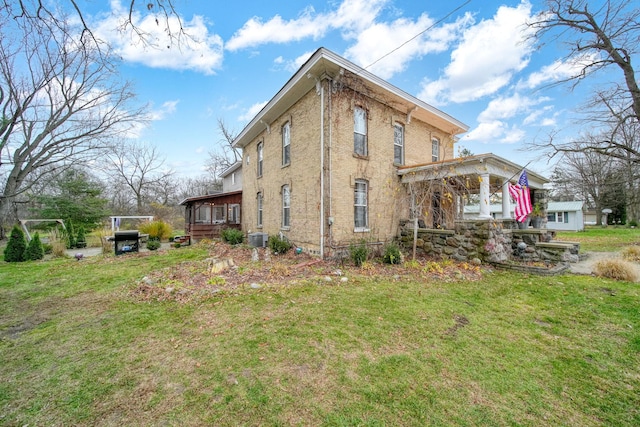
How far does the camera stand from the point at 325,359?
9.36 ft

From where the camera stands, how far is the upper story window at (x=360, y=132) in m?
9.19

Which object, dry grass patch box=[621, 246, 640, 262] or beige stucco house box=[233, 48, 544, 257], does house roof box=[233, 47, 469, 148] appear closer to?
beige stucco house box=[233, 48, 544, 257]

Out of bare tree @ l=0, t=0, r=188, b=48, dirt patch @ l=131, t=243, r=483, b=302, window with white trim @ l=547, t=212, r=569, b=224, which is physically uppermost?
bare tree @ l=0, t=0, r=188, b=48

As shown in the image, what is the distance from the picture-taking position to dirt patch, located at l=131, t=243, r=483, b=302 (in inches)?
211

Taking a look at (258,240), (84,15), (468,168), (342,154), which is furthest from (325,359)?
(258,240)

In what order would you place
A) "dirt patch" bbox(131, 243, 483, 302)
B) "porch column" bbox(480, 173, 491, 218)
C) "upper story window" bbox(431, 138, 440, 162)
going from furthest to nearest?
"upper story window" bbox(431, 138, 440, 162) → "porch column" bbox(480, 173, 491, 218) → "dirt patch" bbox(131, 243, 483, 302)

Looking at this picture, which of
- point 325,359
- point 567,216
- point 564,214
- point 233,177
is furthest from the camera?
point 564,214

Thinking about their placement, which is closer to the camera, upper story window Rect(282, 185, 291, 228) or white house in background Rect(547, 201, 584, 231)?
upper story window Rect(282, 185, 291, 228)

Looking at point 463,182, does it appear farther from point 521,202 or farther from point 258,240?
point 258,240

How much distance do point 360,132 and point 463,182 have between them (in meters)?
4.12

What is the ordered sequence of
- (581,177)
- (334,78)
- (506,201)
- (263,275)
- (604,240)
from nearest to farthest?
1. (263,275)
2. (334,78)
3. (506,201)
4. (604,240)
5. (581,177)

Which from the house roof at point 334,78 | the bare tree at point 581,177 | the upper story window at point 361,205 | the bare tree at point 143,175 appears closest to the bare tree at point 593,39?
the house roof at point 334,78

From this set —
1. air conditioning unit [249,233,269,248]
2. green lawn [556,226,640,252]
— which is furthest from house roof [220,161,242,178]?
green lawn [556,226,640,252]

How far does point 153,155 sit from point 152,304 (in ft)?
112
